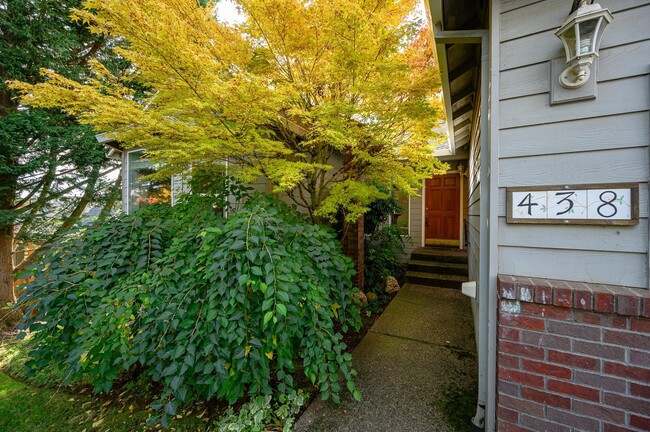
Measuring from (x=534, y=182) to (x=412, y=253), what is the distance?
4.93m

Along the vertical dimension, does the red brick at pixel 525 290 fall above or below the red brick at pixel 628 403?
above

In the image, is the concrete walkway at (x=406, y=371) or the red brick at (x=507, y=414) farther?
the concrete walkway at (x=406, y=371)

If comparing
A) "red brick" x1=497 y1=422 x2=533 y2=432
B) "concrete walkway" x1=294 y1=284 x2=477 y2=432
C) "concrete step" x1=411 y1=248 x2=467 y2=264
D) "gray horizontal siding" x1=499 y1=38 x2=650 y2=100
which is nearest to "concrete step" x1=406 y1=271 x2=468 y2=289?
"concrete step" x1=411 y1=248 x2=467 y2=264

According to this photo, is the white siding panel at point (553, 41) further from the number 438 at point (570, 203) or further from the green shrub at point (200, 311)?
the green shrub at point (200, 311)

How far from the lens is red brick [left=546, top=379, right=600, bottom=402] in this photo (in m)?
1.41

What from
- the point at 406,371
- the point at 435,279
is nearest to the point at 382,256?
the point at 435,279

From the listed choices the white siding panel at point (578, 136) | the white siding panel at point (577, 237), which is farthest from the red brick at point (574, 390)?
the white siding panel at point (578, 136)

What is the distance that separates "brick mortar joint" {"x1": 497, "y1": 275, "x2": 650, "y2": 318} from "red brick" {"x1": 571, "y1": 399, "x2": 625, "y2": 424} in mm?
527

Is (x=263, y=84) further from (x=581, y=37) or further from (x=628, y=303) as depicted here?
(x=628, y=303)

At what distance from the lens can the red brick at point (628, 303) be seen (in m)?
1.27

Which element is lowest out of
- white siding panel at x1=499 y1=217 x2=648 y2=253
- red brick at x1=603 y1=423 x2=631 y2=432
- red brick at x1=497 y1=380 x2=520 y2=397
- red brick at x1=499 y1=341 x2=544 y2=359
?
red brick at x1=603 y1=423 x2=631 y2=432

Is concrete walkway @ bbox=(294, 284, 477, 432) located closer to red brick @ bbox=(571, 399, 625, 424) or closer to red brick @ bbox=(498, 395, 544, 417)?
red brick @ bbox=(498, 395, 544, 417)

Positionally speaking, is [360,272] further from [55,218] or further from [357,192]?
[55,218]

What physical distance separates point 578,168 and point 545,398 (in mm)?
1354
